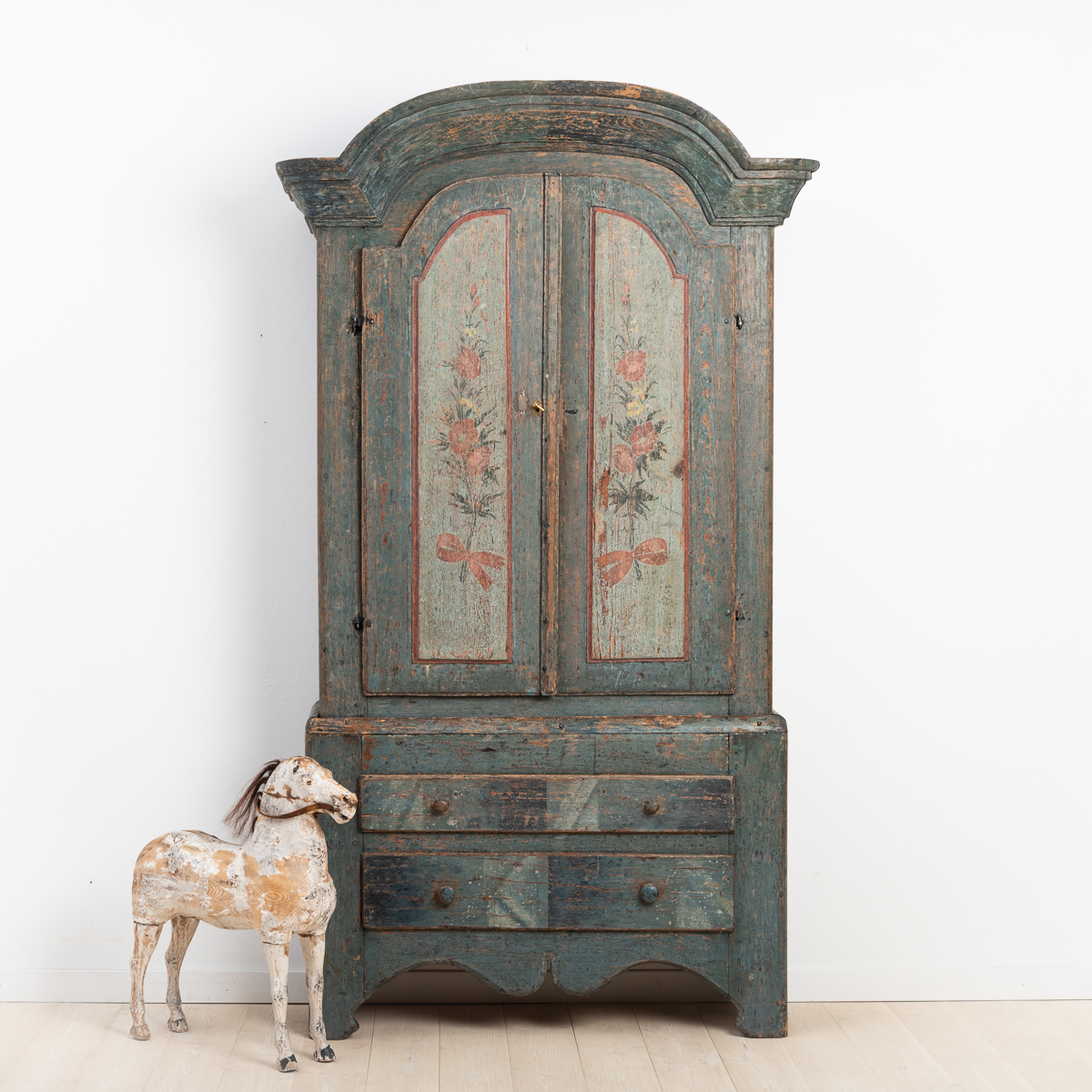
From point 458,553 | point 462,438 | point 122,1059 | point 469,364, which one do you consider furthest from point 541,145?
point 122,1059

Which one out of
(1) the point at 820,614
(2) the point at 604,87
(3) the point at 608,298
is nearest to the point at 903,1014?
(1) the point at 820,614

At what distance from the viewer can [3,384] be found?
108 inches

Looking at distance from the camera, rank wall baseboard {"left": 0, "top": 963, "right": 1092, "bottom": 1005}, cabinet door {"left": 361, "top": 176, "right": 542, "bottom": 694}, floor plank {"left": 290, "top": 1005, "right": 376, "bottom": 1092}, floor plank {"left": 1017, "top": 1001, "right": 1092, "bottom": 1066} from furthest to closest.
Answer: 1. wall baseboard {"left": 0, "top": 963, "right": 1092, "bottom": 1005}
2. floor plank {"left": 1017, "top": 1001, "right": 1092, "bottom": 1066}
3. cabinet door {"left": 361, "top": 176, "right": 542, "bottom": 694}
4. floor plank {"left": 290, "top": 1005, "right": 376, "bottom": 1092}

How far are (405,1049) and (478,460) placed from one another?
1400mm

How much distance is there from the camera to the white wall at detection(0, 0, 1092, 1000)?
273cm

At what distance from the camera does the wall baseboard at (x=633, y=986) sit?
2709mm

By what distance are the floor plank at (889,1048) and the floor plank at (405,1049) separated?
3.32 ft

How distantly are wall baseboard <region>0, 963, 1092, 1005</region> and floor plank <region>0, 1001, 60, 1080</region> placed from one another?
3 centimetres

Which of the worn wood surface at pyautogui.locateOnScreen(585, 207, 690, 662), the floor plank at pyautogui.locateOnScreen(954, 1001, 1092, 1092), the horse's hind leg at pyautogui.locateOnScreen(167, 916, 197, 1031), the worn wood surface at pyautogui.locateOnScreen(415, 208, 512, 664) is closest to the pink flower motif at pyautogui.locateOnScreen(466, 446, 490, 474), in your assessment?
the worn wood surface at pyautogui.locateOnScreen(415, 208, 512, 664)

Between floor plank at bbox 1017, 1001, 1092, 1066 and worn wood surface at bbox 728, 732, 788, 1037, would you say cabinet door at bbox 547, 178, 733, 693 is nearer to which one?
worn wood surface at bbox 728, 732, 788, 1037

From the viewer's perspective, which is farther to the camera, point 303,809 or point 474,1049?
point 474,1049

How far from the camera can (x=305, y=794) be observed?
2.30 meters

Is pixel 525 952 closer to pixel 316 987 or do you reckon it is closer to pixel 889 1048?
pixel 316 987

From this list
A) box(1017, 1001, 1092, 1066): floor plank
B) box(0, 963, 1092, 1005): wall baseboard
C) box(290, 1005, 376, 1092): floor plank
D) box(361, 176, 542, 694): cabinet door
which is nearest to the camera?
box(290, 1005, 376, 1092): floor plank
